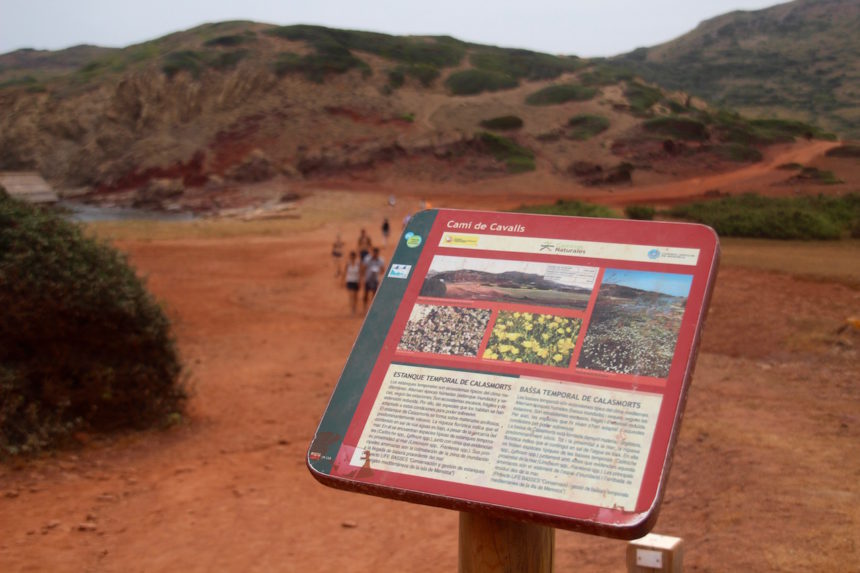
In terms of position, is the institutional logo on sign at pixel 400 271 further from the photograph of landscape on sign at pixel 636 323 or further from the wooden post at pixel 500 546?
the wooden post at pixel 500 546

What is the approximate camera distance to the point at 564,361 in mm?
2600

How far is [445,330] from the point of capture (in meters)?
2.85

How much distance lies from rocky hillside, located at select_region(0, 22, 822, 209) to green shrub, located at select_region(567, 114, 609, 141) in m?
0.10

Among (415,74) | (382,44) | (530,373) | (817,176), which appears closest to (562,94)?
(415,74)

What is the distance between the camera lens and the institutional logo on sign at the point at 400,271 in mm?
3102

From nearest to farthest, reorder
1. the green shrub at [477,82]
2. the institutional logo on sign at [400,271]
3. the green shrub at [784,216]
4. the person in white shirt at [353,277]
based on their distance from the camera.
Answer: the institutional logo on sign at [400,271] → the green shrub at [784,216] → the person in white shirt at [353,277] → the green shrub at [477,82]

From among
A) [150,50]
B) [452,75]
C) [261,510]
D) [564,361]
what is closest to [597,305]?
→ [564,361]

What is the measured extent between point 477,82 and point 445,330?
164 ft

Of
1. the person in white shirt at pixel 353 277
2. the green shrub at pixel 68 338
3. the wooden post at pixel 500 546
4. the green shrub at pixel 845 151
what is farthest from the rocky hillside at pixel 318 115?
the wooden post at pixel 500 546

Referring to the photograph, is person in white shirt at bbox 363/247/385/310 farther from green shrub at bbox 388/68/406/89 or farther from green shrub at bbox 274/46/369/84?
green shrub at bbox 274/46/369/84

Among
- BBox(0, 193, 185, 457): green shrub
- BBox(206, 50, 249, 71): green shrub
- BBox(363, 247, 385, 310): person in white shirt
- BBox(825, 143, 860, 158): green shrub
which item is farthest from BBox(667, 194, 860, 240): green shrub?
BBox(206, 50, 249, 71): green shrub

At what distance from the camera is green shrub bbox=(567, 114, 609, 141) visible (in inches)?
1463

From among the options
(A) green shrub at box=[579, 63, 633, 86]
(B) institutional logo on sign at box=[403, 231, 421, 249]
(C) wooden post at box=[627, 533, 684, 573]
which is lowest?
(C) wooden post at box=[627, 533, 684, 573]

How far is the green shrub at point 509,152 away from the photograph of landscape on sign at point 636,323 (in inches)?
1482
